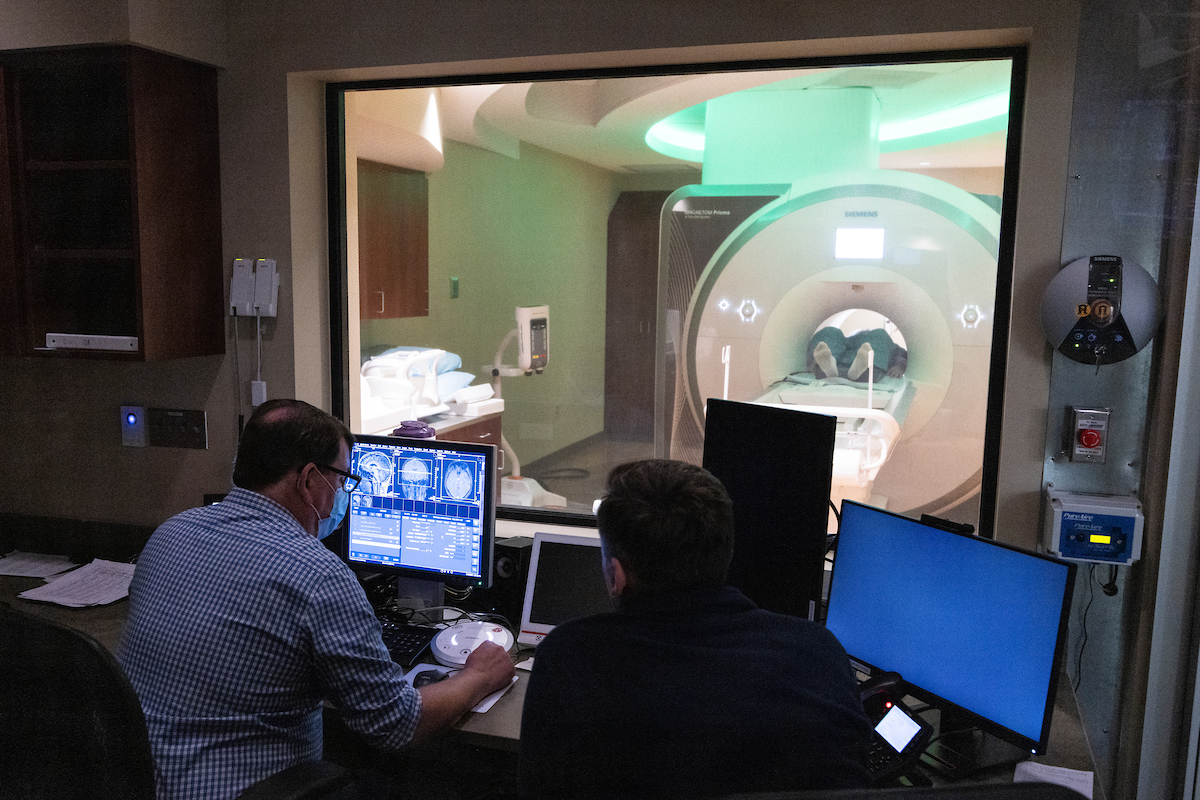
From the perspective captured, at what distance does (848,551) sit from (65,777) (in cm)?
132

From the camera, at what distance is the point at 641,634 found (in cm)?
97

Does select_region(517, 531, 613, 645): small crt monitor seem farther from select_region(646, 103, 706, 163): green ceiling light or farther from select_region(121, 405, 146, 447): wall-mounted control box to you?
select_region(646, 103, 706, 163): green ceiling light

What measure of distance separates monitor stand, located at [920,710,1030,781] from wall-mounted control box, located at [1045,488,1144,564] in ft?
1.33

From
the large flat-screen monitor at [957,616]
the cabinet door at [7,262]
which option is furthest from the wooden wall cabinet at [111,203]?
the large flat-screen monitor at [957,616]

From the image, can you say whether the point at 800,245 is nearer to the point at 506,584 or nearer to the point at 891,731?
the point at 506,584

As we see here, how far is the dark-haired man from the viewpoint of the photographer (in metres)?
0.91

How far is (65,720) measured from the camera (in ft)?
3.65

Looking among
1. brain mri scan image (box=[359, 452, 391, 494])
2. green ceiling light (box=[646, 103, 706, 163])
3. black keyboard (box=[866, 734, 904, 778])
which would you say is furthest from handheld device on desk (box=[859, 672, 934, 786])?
green ceiling light (box=[646, 103, 706, 163])

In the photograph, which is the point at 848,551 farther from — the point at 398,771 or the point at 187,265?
the point at 187,265

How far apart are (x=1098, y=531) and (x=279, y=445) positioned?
5.06 feet

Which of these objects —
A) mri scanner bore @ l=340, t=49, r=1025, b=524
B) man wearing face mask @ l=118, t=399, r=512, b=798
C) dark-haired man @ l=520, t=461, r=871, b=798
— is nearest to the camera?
dark-haired man @ l=520, t=461, r=871, b=798

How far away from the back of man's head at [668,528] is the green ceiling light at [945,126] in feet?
5.79

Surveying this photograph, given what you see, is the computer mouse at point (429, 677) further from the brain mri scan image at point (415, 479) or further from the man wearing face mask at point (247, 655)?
the brain mri scan image at point (415, 479)

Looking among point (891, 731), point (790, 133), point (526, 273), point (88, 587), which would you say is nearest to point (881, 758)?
point (891, 731)
